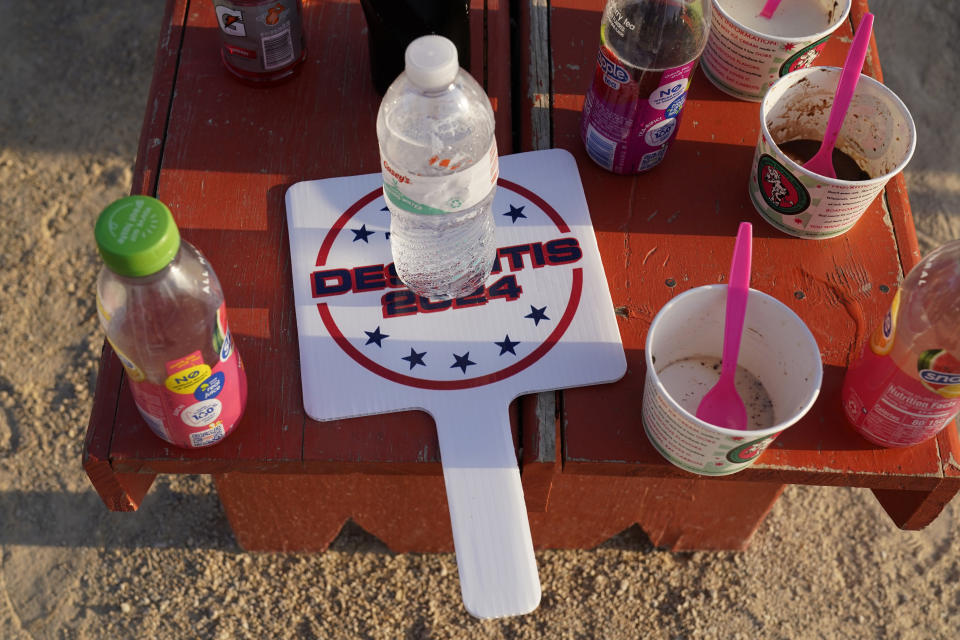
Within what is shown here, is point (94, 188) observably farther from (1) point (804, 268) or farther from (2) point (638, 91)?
(1) point (804, 268)

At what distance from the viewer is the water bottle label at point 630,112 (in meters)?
1.09

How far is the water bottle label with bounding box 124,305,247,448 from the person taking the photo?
0.92m

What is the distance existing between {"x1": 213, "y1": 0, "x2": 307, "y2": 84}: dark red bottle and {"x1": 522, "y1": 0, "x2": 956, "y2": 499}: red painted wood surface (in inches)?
13.7

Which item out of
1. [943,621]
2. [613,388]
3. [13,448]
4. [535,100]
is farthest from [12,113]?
[943,621]

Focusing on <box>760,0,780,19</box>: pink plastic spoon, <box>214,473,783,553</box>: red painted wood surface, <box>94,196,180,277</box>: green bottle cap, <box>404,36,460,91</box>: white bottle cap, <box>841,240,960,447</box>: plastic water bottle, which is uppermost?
<box>404,36,460,91</box>: white bottle cap

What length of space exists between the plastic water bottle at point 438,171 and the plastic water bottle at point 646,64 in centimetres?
16

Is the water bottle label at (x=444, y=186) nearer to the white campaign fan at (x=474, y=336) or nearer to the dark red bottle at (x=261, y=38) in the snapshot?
the white campaign fan at (x=474, y=336)

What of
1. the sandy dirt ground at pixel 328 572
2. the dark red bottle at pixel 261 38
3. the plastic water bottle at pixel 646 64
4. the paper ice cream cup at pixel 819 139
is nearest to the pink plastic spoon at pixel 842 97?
the paper ice cream cup at pixel 819 139

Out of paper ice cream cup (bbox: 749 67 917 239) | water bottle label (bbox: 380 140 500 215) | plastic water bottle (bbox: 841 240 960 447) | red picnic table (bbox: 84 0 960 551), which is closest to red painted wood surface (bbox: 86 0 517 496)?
red picnic table (bbox: 84 0 960 551)

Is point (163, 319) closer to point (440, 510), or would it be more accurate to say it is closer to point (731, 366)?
point (731, 366)

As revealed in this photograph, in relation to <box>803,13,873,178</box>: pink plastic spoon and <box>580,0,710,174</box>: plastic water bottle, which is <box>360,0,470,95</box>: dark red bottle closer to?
<box>580,0,710,174</box>: plastic water bottle

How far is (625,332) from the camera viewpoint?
1.13 metres

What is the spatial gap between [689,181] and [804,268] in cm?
20

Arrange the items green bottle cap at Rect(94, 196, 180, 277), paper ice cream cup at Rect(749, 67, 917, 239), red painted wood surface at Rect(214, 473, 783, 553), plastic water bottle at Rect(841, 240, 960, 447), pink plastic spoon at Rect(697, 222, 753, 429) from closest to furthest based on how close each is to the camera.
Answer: green bottle cap at Rect(94, 196, 180, 277)
plastic water bottle at Rect(841, 240, 960, 447)
pink plastic spoon at Rect(697, 222, 753, 429)
paper ice cream cup at Rect(749, 67, 917, 239)
red painted wood surface at Rect(214, 473, 783, 553)
